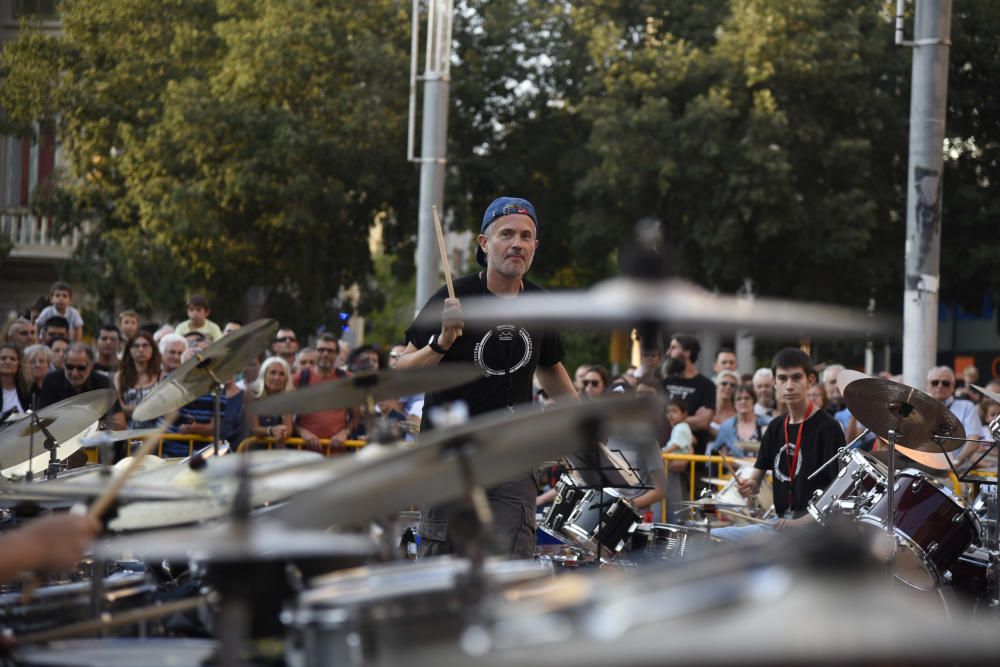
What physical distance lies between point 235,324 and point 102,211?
16.6m

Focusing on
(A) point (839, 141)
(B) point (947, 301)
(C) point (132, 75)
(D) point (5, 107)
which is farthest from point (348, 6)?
(B) point (947, 301)

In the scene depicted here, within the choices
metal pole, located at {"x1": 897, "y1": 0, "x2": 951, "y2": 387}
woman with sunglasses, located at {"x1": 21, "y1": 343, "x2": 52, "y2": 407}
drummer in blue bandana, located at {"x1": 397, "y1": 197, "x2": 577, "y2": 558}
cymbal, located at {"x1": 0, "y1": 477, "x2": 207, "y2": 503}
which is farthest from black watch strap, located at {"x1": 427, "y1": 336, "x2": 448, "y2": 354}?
woman with sunglasses, located at {"x1": 21, "y1": 343, "x2": 52, "y2": 407}

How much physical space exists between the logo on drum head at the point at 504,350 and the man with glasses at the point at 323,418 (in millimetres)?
4464

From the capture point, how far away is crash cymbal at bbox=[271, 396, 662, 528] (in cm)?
328

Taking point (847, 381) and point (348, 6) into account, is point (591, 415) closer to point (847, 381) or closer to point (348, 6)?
point (847, 381)

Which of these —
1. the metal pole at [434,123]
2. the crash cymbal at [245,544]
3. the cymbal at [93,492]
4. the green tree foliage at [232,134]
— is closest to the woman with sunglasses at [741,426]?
the metal pole at [434,123]

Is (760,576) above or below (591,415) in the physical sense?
below

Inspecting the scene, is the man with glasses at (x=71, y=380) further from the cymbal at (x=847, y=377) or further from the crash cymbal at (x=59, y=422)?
the cymbal at (x=847, y=377)

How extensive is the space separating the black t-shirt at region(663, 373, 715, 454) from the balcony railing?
915 inches

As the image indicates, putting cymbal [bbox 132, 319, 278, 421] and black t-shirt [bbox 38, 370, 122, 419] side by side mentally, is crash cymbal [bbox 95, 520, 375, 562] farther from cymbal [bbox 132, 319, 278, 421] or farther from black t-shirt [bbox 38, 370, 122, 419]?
black t-shirt [bbox 38, 370, 122, 419]

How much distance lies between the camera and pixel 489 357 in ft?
21.4

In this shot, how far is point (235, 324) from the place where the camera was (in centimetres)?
Answer: 1405

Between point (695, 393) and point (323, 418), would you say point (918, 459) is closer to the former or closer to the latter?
point (695, 393)

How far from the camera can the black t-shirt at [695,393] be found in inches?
471
